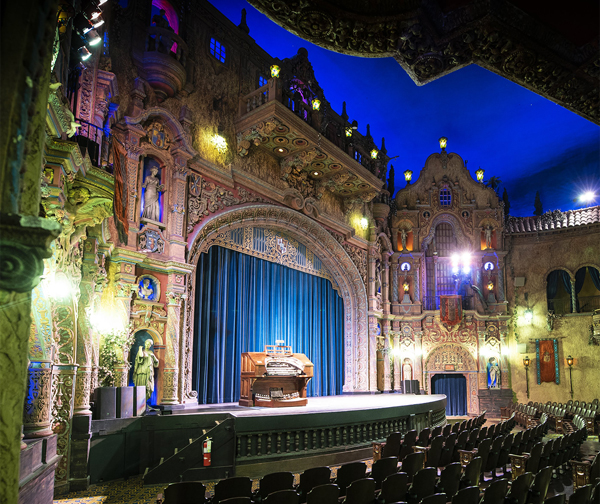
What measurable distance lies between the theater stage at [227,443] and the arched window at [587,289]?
1632 centimetres

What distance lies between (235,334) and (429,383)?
10.5m

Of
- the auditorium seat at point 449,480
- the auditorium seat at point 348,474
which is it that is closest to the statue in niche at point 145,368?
the auditorium seat at point 348,474

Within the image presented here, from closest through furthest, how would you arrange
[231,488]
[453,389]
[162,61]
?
[231,488] < [162,61] < [453,389]

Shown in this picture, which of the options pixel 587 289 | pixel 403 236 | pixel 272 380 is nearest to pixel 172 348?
pixel 272 380

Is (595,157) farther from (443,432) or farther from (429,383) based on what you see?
(443,432)

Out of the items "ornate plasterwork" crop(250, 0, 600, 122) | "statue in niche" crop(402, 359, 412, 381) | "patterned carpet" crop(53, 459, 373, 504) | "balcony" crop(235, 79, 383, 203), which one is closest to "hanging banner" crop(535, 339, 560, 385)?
"statue in niche" crop(402, 359, 412, 381)

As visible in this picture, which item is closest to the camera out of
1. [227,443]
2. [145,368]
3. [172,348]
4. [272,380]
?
[227,443]

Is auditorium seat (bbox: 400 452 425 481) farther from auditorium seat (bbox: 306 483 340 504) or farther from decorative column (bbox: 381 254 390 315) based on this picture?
decorative column (bbox: 381 254 390 315)

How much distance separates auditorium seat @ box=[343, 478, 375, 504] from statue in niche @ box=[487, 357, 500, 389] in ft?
60.7

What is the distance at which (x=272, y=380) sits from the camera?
12992mm

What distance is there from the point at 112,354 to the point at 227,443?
3.64 metres

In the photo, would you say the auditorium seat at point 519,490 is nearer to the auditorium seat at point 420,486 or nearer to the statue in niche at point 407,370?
the auditorium seat at point 420,486

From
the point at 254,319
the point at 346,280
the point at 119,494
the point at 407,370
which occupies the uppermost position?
the point at 346,280

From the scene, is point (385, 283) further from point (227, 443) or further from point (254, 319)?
point (227, 443)
